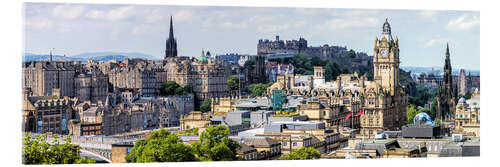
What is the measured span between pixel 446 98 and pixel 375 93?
27.5ft

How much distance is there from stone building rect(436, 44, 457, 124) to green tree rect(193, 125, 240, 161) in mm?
25236

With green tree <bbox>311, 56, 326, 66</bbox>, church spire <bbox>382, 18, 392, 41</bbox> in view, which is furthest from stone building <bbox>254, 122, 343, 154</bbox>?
green tree <bbox>311, 56, 326, 66</bbox>

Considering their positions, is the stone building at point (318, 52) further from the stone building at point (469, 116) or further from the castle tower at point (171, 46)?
the stone building at point (469, 116)

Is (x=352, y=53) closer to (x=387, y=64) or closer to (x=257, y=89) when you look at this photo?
(x=257, y=89)

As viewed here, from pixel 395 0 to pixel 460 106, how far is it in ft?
64.2

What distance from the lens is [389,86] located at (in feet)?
221

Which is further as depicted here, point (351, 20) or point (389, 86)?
point (389, 86)

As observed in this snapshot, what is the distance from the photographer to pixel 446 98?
230 ft

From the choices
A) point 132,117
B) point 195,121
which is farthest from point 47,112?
point 195,121

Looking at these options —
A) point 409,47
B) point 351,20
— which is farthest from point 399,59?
point 351,20

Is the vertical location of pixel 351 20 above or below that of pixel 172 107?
above

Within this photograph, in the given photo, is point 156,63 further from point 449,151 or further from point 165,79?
point 449,151

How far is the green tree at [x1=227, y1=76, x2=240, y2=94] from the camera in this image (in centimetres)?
8320
